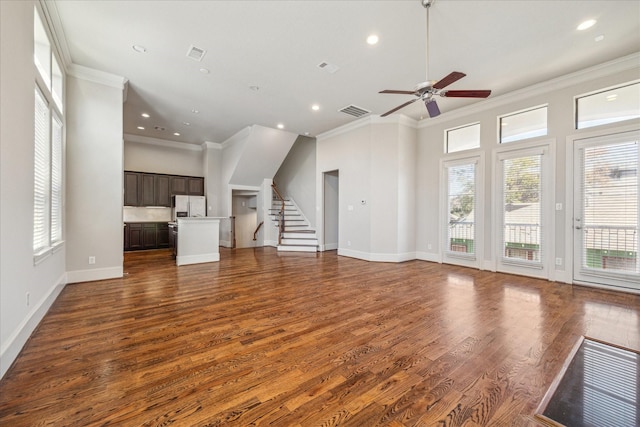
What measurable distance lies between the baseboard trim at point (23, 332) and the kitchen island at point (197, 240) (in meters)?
2.40

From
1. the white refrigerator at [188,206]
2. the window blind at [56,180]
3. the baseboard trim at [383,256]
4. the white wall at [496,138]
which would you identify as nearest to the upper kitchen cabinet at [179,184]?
the white refrigerator at [188,206]

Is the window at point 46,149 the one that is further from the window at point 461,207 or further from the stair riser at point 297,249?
the window at point 461,207

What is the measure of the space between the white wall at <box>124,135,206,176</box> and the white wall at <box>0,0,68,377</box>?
20.8 feet

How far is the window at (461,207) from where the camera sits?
18.3 feet

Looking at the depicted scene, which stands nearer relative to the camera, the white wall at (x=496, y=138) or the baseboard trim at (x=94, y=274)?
the white wall at (x=496, y=138)

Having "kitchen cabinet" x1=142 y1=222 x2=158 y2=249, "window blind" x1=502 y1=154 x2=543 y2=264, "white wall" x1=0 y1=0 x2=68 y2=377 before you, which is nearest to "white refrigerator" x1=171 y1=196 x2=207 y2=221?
"kitchen cabinet" x1=142 y1=222 x2=158 y2=249

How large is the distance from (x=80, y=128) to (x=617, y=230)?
8490 mm

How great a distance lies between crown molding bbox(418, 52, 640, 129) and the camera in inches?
150

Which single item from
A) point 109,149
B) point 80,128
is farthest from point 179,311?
point 80,128

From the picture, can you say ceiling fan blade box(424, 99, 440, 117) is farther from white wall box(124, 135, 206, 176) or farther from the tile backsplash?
the tile backsplash

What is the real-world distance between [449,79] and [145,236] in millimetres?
8642

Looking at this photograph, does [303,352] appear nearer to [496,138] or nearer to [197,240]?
[197,240]

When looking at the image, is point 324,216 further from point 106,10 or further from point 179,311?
point 106,10

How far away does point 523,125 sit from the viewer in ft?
16.1
